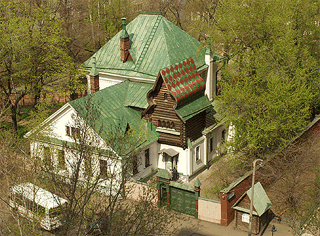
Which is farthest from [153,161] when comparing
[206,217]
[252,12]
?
[252,12]

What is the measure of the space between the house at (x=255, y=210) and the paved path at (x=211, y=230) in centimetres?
47

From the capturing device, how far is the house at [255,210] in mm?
28875

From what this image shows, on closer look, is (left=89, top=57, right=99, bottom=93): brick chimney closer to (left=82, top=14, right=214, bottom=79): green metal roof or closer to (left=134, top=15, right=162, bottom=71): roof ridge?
(left=82, top=14, right=214, bottom=79): green metal roof

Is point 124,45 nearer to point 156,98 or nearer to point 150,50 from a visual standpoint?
point 150,50

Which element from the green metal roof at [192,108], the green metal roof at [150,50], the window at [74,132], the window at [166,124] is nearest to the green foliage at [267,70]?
the green metal roof at [192,108]

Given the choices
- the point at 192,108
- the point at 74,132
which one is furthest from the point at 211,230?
the point at 74,132

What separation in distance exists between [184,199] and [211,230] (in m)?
2.98

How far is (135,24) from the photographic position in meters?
41.9

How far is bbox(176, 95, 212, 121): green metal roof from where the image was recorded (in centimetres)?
3551

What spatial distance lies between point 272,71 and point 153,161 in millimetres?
11884

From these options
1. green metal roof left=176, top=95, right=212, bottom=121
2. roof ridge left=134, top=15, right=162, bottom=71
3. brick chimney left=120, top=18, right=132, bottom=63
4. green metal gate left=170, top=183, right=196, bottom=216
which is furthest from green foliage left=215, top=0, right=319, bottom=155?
brick chimney left=120, top=18, right=132, bottom=63

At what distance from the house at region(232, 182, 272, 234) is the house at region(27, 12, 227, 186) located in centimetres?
768

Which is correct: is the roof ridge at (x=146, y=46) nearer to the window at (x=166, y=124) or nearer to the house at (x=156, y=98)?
the house at (x=156, y=98)

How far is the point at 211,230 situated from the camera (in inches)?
1209
